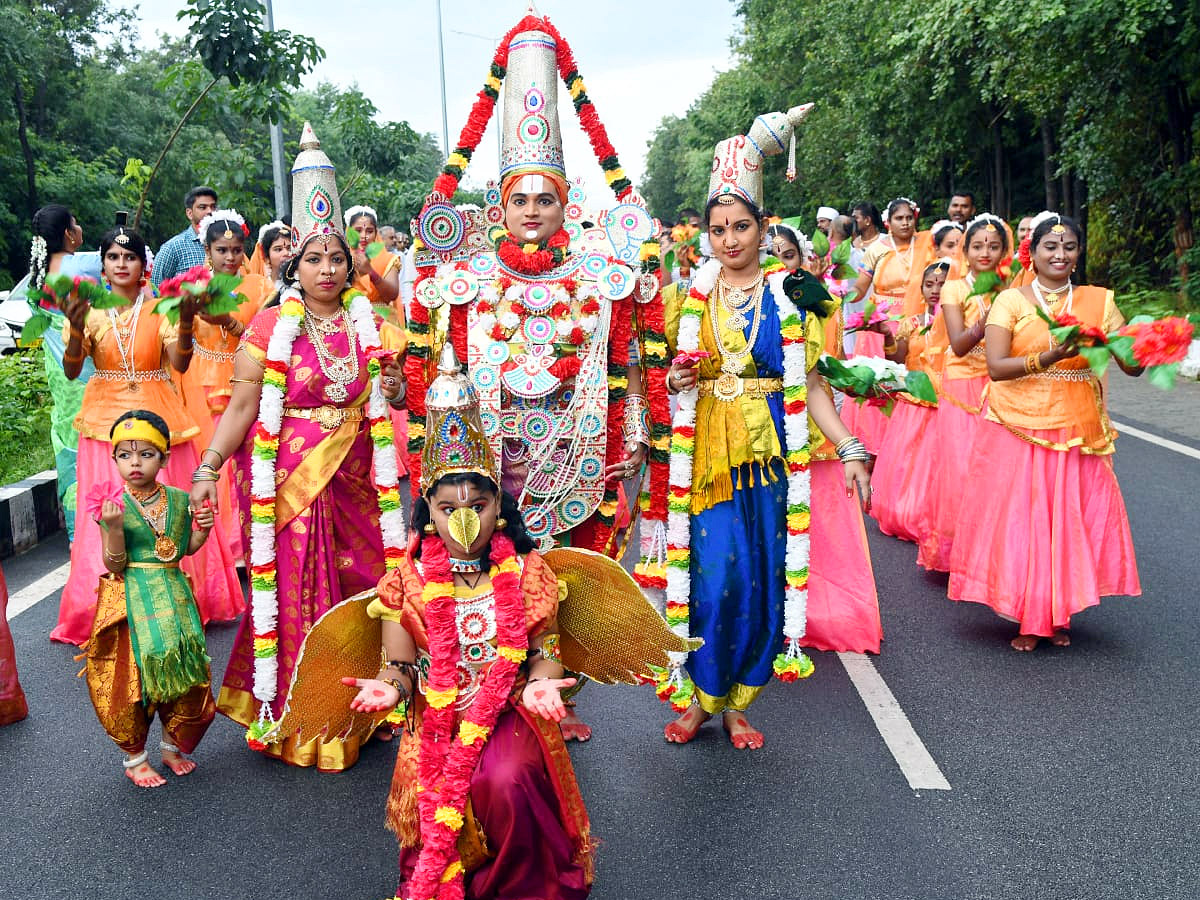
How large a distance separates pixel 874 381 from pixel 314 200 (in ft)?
8.30

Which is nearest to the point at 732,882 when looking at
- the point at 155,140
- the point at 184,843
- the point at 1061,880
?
the point at 1061,880

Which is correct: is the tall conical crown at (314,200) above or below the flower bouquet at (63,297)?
above

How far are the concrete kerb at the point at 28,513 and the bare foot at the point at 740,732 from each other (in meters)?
5.03

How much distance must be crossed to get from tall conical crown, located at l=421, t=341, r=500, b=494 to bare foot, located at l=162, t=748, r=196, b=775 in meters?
1.85

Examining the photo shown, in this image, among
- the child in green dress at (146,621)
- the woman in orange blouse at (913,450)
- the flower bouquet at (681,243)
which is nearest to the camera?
the child in green dress at (146,621)

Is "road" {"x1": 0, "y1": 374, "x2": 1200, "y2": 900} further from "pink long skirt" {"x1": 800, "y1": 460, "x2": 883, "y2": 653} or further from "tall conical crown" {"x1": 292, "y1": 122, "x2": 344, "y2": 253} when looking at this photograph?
"tall conical crown" {"x1": 292, "y1": 122, "x2": 344, "y2": 253}

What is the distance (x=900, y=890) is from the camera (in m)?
3.43

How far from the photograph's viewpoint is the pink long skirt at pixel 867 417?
882cm

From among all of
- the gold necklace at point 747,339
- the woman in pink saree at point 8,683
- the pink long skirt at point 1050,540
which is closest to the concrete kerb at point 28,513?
the woman in pink saree at point 8,683

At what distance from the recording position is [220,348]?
6930mm

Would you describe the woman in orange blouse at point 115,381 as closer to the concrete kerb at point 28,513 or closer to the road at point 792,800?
the road at point 792,800

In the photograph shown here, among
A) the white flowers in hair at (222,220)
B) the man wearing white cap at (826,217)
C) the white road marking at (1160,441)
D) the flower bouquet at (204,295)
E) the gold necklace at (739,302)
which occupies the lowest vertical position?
the white road marking at (1160,441)

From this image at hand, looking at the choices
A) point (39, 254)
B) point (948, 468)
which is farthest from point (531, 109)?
point (39, 254)

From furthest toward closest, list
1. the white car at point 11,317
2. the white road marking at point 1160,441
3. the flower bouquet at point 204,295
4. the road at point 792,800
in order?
the white car at point 11,317 < the white road marking at point 1160,441 < the flower bouquet at point 204,295 < the road at point 792,800
